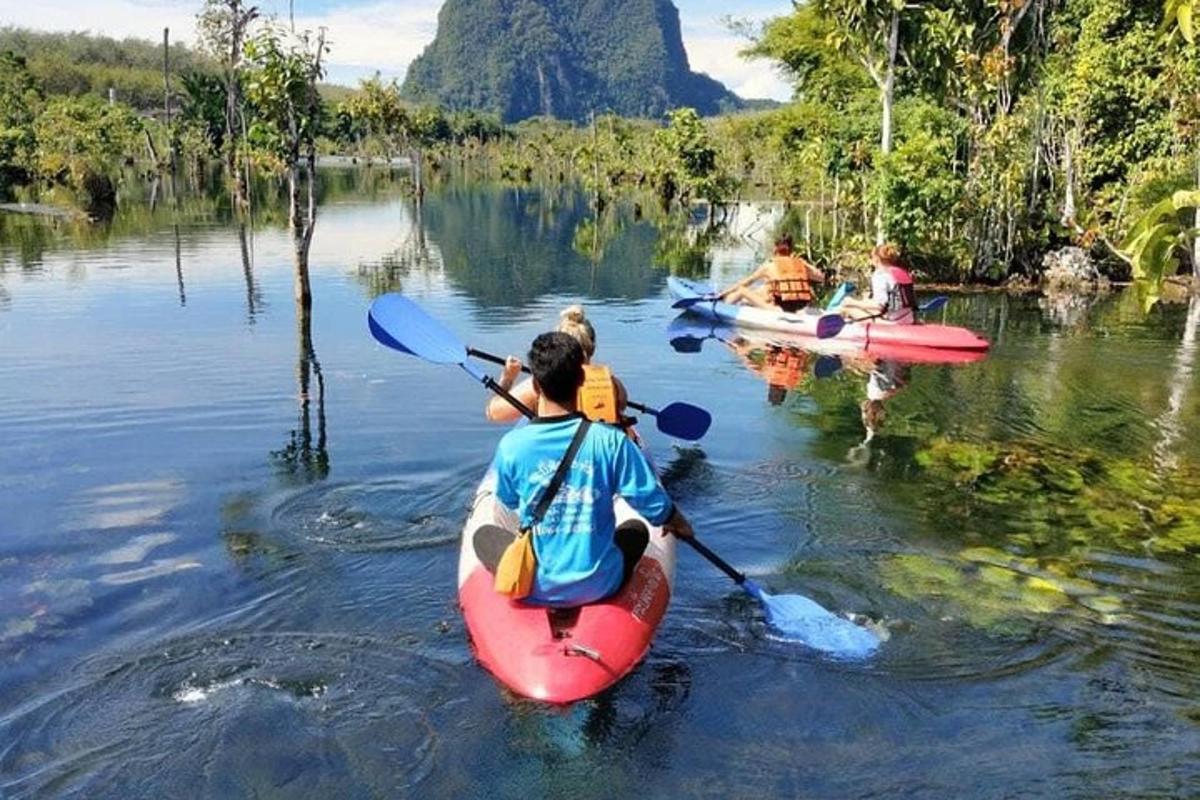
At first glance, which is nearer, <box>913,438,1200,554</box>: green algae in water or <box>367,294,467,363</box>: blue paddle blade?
<box>913,438,1200,554</box>: green algae in water

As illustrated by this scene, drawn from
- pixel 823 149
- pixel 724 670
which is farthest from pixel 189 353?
pixel 823 149

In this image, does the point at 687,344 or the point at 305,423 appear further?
the point at 687,344

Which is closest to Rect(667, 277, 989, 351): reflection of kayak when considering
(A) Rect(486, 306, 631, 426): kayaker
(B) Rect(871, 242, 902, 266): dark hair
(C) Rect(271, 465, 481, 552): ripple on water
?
(B) Rect(871, 242, 902, 266): dark hair

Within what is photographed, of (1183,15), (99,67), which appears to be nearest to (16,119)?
(1183,15)

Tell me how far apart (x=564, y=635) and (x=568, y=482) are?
2.31ft

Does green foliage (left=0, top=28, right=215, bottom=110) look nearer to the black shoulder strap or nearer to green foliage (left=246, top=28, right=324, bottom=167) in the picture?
green foliage (left=246, top=28, right=324, bottom=167)

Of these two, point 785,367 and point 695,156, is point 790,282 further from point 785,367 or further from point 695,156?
point 695,156

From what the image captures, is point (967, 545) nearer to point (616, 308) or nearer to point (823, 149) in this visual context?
point (616, 308)

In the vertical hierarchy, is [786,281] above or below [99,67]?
below

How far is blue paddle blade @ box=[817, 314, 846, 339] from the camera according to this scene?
45.5 feet

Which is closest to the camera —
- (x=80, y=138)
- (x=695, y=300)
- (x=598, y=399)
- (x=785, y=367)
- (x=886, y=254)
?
(x=598, y=399)

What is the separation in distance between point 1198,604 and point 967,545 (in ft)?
4.43

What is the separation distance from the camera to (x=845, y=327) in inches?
560

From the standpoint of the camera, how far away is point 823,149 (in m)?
24.7
